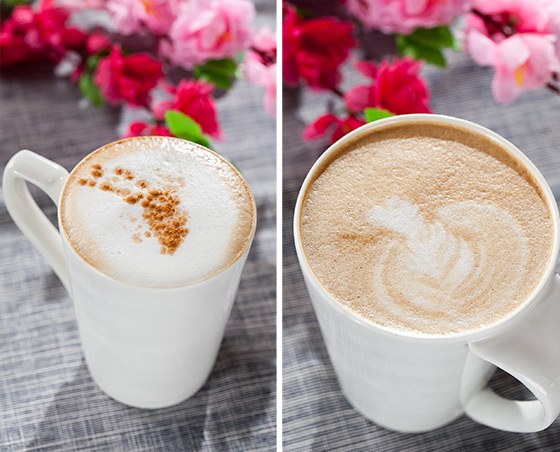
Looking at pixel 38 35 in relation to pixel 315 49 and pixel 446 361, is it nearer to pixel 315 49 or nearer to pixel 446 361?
pixel 315 49

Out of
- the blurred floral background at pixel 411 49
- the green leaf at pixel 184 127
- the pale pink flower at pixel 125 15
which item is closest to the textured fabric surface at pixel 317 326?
the blurred floral background at pixel 411 49

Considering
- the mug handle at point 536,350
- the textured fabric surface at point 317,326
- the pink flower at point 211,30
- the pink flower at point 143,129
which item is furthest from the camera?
the pink flower at point 211,30

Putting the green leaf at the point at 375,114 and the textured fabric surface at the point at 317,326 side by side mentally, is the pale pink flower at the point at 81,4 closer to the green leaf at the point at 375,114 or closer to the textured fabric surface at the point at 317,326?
the textured fabric surface at the point at 317,326

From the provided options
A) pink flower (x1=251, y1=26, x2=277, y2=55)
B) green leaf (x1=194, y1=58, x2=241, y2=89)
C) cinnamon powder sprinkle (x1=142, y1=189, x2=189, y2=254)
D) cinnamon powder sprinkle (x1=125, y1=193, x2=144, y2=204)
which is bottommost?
green leaf (x1=194, y1=58, x2=241, y2=89)

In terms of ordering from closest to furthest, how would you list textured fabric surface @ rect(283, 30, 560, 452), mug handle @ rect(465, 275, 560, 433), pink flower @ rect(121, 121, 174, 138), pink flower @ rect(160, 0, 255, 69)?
mug handle @ rect(465, 275, 560, 433) < textured fabric surface @ rect(283, 30, 560, 452) < pink flower @ rect(121, 121, 174, 138) < pink flower @ rect(160, 0, 255, 69)

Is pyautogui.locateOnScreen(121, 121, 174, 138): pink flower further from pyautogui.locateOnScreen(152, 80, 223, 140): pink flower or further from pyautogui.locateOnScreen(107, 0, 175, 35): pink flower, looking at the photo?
pyautogui.locateOnScreen(107, 0, 175, 35): pink flower

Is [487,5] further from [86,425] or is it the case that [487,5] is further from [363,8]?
[86,425]

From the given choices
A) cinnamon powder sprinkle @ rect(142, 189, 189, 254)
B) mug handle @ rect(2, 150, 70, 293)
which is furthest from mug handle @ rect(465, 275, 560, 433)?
mug handle @ rect(2, 150, 70, 293)
